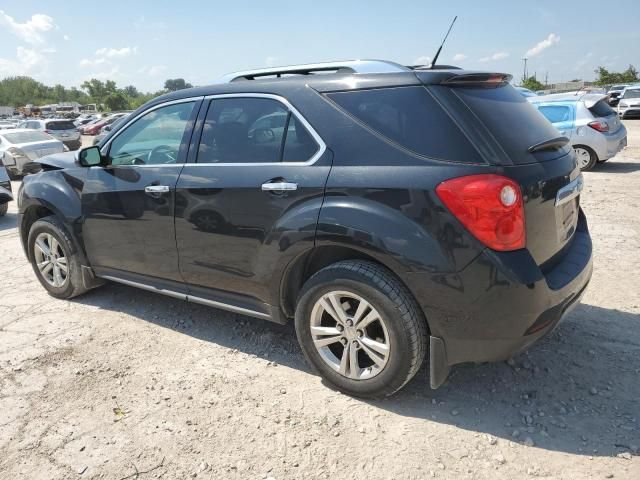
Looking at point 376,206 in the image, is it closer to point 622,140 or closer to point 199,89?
point 199,89

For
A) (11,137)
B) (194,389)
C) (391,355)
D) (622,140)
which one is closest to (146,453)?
(194,389)

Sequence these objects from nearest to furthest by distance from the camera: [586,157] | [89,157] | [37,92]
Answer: [89,157] → [586,157] → [37,92]

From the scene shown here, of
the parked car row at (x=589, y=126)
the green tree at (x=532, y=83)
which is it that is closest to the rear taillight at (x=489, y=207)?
the parked car row at (x=589, y=126)

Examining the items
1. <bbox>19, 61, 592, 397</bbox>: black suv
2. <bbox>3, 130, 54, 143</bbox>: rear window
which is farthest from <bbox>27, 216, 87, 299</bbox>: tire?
<bbox>3, 130, 54, 143</bbox>: rear window

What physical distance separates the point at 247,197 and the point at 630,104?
27739 millimetres

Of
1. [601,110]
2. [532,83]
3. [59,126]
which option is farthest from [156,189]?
[532,83]

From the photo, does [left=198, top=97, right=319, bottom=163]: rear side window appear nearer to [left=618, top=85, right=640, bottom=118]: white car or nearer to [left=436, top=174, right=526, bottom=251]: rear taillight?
[left=436, top=174, right=526, bottom=251]: rear taillight

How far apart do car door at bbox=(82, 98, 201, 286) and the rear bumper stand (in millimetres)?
1955

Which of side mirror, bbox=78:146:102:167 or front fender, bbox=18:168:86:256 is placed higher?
side mirror, bbox=78:146:102:167

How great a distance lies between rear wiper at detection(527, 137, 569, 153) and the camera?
263 centimetres

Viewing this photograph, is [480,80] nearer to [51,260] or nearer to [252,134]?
[252,134]

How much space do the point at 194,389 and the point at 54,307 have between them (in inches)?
84.8

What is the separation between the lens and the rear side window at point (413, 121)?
2473 mm

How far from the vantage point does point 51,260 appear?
462 cm
